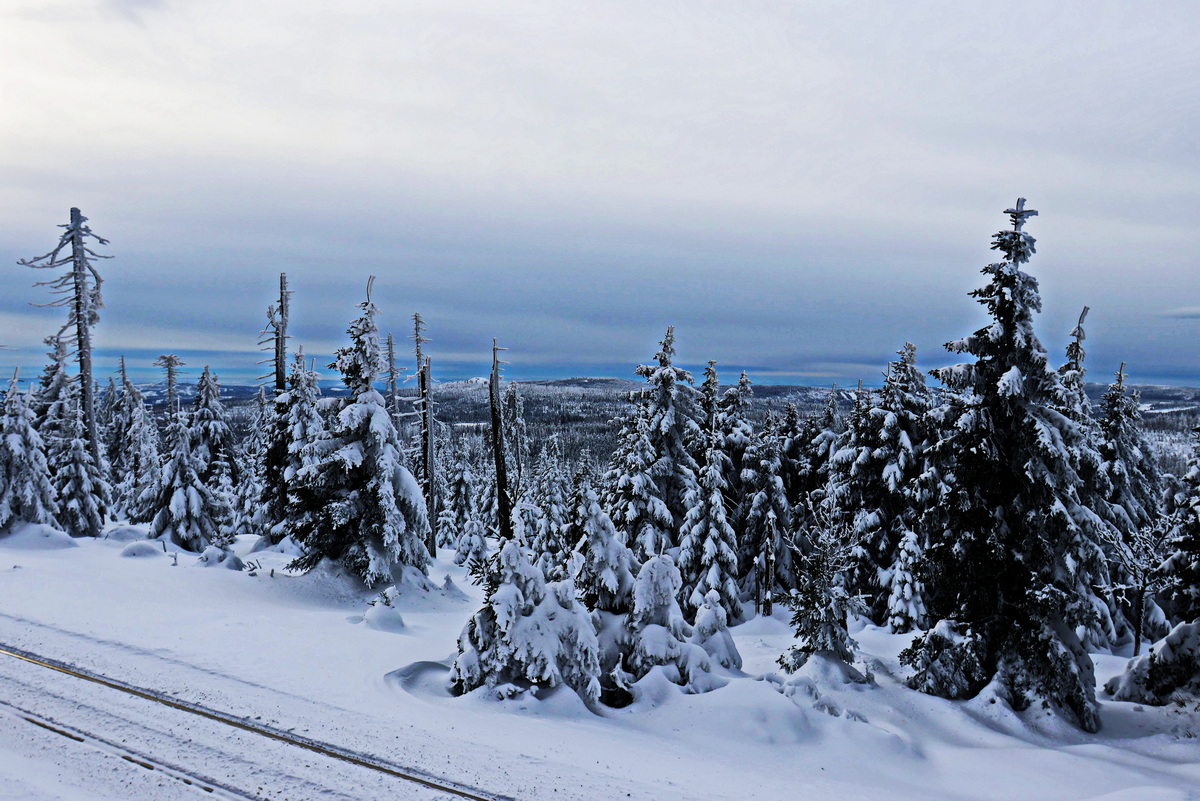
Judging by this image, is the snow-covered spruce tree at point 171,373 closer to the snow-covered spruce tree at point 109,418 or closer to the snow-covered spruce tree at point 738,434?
the snow-covered spruce tree at point 109,418

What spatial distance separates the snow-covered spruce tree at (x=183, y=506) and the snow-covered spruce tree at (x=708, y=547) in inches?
837

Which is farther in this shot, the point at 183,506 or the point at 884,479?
the point at 183,506

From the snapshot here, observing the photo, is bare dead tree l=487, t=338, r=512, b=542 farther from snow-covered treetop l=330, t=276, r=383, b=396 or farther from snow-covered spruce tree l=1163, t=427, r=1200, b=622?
snow-covered spruce tree l=1163, t=427, r=1200, b=622

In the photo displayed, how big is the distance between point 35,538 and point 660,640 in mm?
25071

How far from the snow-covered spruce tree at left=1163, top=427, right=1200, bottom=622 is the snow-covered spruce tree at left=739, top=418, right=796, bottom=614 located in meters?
14.7

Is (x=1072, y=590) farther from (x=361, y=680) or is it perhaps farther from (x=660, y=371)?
(x=361, y=680)

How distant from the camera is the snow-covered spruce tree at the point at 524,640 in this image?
13.7 m

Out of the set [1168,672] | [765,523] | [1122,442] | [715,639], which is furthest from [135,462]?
[1122,442]

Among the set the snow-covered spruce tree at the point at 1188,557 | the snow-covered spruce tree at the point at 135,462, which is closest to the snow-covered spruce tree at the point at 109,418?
the snow-covered spruce tree at the point at 135,462

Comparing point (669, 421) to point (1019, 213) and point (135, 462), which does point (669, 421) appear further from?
point (135, 462)

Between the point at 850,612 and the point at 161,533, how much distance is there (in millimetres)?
31221

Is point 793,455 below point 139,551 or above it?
above

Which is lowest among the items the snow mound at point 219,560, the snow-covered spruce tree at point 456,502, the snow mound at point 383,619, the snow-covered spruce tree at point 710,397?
the snow-covered spruce tree at point 456,502

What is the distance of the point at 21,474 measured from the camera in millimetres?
27109
